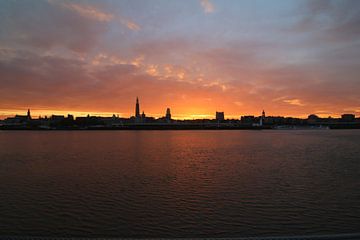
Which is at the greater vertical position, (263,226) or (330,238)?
(330,238)

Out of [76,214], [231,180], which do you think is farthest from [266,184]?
[76,214]

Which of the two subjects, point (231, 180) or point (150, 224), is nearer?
point (150, 224)

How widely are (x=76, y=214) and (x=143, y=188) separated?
5667 millimetres

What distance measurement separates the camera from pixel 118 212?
13062 millimetres

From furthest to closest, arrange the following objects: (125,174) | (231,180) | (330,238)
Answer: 1. (125,174)
2. (231,180)
3. (330,238)

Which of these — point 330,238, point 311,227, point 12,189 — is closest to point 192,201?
point 311,227

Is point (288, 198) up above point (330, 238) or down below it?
below

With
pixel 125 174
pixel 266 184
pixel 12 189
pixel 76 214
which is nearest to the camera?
pixel 76 214

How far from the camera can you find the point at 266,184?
19.1 meters

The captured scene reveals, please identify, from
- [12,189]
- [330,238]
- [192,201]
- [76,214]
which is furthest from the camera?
[12,189]

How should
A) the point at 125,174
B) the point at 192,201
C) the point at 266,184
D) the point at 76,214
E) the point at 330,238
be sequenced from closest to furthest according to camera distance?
the point at 330,238 → the point at 76,214 → the point at 192,201 → the point at 266,184 → the point at 125,174

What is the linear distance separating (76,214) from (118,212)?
1.72m

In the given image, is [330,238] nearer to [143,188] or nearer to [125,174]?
[143,188]

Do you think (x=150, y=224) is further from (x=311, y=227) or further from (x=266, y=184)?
(x=266, y=184)
